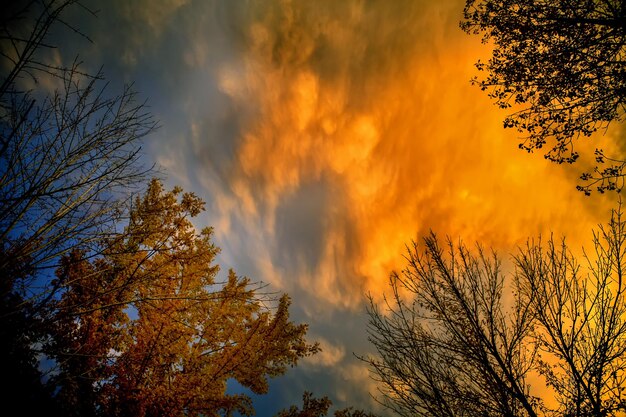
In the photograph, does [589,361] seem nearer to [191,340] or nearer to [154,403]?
[191,340]

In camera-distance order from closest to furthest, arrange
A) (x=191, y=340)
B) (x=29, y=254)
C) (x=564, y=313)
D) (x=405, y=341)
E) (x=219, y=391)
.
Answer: (x=29, y=254)
(x=564, y=313)
(x=405, y=341)
(x=219, y=391)
(x=191, y=340)

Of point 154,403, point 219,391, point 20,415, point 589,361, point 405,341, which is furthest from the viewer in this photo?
point 219,391

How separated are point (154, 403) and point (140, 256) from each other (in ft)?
10.3

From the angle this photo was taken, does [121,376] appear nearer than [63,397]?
No

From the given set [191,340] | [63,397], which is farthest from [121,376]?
[191,340]

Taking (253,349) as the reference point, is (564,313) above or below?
above

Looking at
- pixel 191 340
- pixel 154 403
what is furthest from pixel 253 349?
pixel 154 403

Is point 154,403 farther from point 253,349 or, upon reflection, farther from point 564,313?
point 564,313

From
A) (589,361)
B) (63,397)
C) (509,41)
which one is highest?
(509,41)

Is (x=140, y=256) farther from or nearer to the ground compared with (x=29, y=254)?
farther from the ground

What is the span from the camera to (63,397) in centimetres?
449

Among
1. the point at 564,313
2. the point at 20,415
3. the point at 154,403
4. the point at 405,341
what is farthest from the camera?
the point at 154,403

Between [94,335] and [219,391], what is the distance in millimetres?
2941

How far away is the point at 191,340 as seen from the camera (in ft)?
18.6
